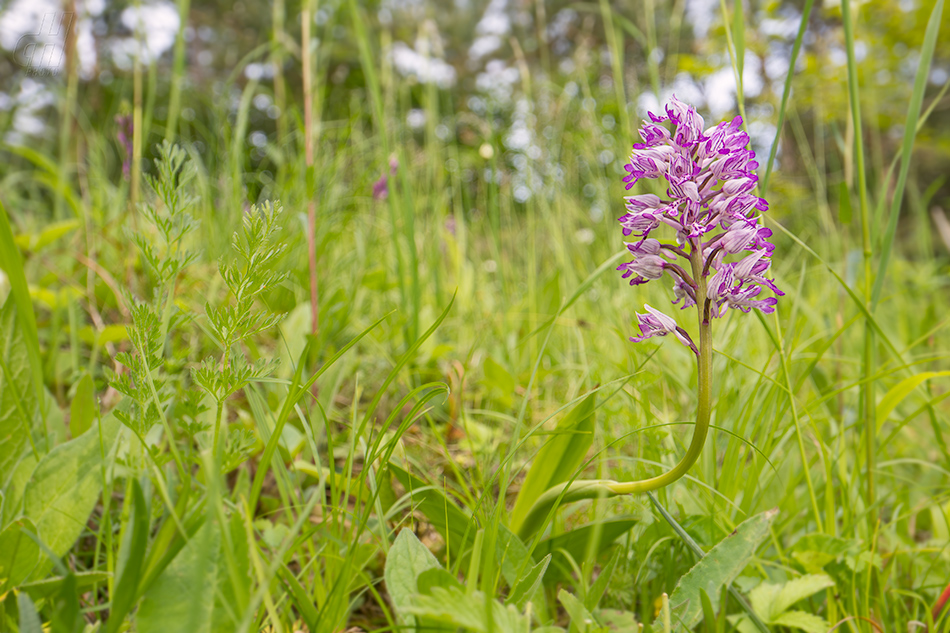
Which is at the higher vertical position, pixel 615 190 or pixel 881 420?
pixel 615 190

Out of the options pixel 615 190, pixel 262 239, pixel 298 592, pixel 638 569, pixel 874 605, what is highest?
pixel 615 190

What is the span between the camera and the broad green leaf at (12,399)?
30.8 inches

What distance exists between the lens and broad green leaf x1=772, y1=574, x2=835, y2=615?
0.69 metres

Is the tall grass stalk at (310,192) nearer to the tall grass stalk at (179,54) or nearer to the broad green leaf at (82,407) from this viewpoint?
the tall grass stalk at (179,54)

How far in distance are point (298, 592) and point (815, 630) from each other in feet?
2.05

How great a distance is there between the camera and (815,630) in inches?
26.6

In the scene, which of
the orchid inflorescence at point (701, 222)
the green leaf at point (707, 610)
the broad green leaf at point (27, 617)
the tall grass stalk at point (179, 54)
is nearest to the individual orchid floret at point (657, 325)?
the orchid inflorescence at point (701, 222)

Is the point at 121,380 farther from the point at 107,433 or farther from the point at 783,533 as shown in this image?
the point at 783,533

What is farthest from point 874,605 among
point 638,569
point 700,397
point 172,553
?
point 172,553

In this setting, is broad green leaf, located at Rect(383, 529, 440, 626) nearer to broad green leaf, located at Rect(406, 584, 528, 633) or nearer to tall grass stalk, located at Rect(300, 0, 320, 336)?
broad green leaf, located at Rect(406, 584, 528, 633)

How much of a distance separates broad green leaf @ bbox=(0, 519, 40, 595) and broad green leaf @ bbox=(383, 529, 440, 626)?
433 millimetres

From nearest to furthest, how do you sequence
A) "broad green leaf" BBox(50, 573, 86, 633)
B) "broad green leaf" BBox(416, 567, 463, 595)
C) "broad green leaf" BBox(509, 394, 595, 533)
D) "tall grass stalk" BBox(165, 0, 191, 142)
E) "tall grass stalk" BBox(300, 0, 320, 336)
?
"broad green leaf" BBox(50, 573, 86, 633) < "broad green leaf" BBox(416, 567, 463, 595) < "broad green leaf" BBox(509, 394, 595, 533) < "tall grass stalk" BBox(300, 0, 320, 336) < "tall grass stalk" BBox(165, 0, 191, 142)

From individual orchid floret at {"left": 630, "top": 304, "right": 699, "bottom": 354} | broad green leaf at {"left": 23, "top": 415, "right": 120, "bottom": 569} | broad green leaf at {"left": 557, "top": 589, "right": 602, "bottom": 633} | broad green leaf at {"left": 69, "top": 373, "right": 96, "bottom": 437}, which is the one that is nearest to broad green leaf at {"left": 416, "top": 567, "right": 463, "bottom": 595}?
broad green leaf at {"left": 557, "top": 589, "right": 602, "bottom": 633}

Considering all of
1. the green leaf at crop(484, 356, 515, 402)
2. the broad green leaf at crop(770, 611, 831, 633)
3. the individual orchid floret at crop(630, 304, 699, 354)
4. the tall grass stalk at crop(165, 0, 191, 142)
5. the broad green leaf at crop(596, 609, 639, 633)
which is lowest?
the broad green leaf at crop(770, 611, 831, 633)
